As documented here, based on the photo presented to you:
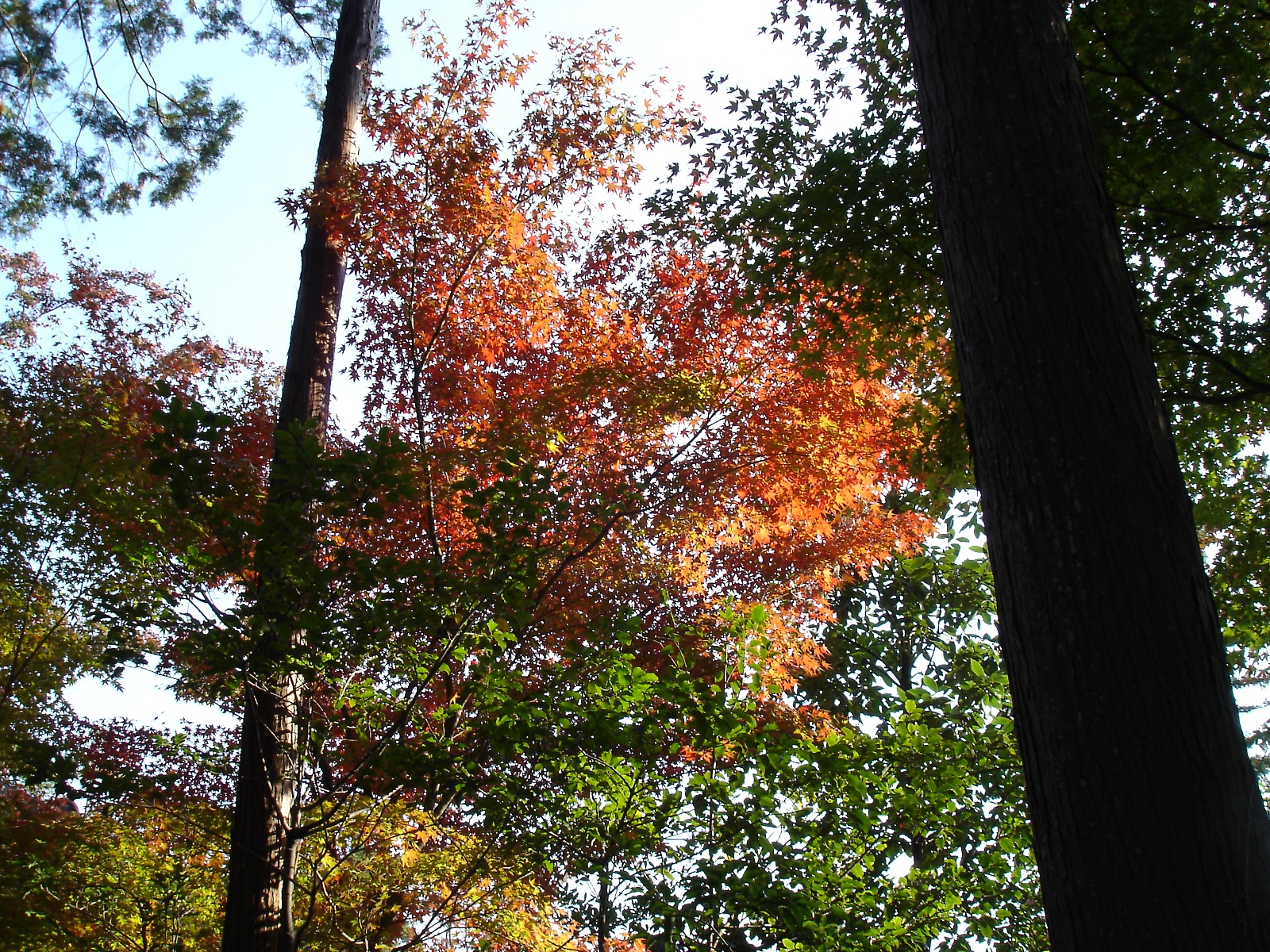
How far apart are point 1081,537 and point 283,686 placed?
15.6ft

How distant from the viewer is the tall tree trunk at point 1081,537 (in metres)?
2.01

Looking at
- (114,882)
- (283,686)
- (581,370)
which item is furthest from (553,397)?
(114,882)

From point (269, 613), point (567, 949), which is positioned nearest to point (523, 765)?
point (567, 949)

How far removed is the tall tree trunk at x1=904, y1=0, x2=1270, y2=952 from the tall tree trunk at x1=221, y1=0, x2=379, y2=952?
2.71m

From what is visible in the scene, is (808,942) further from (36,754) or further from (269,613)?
(36,754)

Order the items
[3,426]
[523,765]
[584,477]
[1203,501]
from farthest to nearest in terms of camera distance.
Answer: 1. [3,426]
2. [584,477]
3. [523,765]
4. [1203,501]

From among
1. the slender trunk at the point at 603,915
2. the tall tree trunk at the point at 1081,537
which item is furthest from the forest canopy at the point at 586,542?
the tall tree trunk at the point at 1081,537

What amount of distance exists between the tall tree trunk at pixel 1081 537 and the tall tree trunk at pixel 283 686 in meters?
2.71

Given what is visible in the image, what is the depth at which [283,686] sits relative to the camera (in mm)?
5531

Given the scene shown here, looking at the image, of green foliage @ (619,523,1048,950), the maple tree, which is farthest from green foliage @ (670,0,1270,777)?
green foliage @ (619,523,1048,950)

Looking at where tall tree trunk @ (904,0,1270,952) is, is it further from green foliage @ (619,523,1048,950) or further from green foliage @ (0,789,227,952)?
green foliage @ (0,789,227,952)

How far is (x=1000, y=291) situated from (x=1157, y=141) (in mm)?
2817

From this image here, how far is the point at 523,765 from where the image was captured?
5.76 m

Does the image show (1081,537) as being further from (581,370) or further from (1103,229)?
(581,370)
